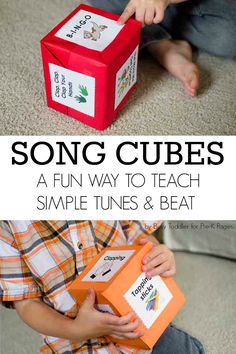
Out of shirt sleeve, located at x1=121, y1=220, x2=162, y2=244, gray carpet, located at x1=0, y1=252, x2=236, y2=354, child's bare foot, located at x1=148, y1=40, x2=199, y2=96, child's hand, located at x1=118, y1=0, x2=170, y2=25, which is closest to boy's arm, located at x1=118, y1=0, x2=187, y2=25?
child's hand, located at x1=118, y1=0, x2=170, y2=25

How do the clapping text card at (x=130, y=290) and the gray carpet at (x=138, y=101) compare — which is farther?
the gray carpet at (x=138, y=101)

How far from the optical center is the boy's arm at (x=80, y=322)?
0.72 metres

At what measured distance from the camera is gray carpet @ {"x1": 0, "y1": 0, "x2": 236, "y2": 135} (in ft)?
3.46

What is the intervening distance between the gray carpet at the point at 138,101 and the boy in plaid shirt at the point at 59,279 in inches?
11.9

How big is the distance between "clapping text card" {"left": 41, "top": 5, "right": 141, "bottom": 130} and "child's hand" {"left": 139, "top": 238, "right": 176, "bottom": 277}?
321mm

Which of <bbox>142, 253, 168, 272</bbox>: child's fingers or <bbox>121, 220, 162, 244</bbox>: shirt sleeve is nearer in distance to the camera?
<bbox>142, 253, 168, 272</bbox>: child's fingers

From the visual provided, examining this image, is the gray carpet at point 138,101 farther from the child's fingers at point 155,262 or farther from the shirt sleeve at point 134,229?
the child's fingers at point 155,262

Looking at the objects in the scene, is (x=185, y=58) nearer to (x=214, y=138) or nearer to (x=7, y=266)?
(x=214, y=138)

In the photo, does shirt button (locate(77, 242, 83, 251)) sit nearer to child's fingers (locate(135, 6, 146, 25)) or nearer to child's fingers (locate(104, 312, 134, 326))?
child's fingers (locate(104, 312, 134, 326))

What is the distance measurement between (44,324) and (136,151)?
0.41 m

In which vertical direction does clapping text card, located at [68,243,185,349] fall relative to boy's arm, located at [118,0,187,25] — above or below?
below

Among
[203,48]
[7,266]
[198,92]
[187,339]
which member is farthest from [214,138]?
[7,266]

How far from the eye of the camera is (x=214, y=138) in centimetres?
104


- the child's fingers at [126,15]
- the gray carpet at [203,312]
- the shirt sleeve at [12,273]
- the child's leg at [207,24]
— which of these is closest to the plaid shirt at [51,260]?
the shirt sleeve at [12,273]
